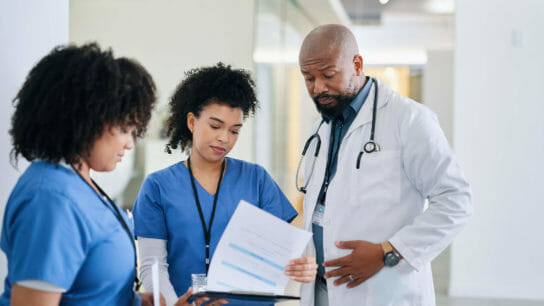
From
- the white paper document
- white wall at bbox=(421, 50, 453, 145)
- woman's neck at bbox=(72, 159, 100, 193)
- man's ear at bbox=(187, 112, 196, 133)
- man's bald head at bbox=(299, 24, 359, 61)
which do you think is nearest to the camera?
woman's neck at bbox=(72, 159, 100, 193)

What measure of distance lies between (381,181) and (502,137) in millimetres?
3146

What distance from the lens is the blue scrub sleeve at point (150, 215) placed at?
1.68 metres

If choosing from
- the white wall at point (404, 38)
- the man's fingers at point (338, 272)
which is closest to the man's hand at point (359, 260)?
the man's fingers at point (338, 272)

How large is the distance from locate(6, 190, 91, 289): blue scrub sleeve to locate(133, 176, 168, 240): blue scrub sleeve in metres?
0.64

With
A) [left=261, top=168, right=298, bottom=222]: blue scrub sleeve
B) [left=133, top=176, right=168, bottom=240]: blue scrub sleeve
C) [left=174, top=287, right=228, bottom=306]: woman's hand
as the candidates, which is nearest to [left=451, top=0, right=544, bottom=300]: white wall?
[left=261, top=168, right=298, bottom=222]: blue scrub sleeve

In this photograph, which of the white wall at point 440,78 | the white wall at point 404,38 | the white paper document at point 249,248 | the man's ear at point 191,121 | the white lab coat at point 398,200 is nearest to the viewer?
the white paper document at point 249,248

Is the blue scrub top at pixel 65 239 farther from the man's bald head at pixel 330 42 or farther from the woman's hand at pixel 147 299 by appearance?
the man's bald head at pixel 330 42

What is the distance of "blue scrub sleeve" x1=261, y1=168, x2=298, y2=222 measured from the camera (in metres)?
1.80

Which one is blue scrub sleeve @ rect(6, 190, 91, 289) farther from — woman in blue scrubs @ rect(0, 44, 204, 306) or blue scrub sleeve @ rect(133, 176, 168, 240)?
blue scrub sleeve @ rect(133, 176, 168, 240)

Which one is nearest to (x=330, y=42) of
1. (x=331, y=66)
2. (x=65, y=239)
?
(x=331, y=66)

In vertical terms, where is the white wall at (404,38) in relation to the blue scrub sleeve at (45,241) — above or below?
above

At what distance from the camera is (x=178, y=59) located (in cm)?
490

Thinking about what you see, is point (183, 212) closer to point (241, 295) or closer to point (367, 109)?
point (241, 295)

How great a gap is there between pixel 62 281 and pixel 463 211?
1.15 metres
